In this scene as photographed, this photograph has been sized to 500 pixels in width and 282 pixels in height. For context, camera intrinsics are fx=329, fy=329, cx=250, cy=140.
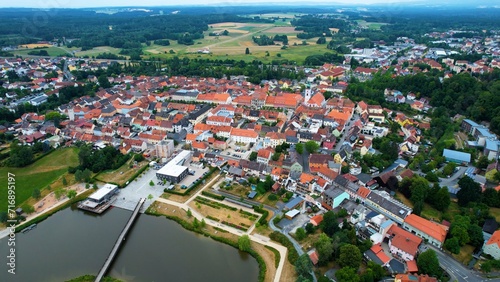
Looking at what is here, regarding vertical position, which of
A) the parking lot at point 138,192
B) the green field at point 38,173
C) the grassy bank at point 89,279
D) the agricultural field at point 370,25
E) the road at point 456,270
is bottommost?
the green field at point 38,173

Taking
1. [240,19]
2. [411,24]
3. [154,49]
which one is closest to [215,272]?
[154,49]

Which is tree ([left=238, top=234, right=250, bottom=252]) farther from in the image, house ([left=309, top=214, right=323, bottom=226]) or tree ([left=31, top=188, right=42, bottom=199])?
tree ([left=31, top=188, right=42, bottom=199])

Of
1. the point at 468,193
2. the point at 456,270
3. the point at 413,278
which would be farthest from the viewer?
the point at 468,193

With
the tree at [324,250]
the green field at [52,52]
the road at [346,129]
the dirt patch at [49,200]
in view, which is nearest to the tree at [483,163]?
the road at [346,129]

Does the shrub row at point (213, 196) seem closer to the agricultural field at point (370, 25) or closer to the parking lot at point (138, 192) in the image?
the parking lot at point (138, 192)

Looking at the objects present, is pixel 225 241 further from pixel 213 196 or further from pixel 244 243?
pixel 213 196

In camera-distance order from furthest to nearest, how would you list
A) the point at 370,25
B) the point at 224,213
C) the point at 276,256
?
the point at 370,25, the point at 224,213, the point at 276,256

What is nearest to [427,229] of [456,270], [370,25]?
[456,270]

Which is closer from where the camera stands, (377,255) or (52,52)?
(377,255)
